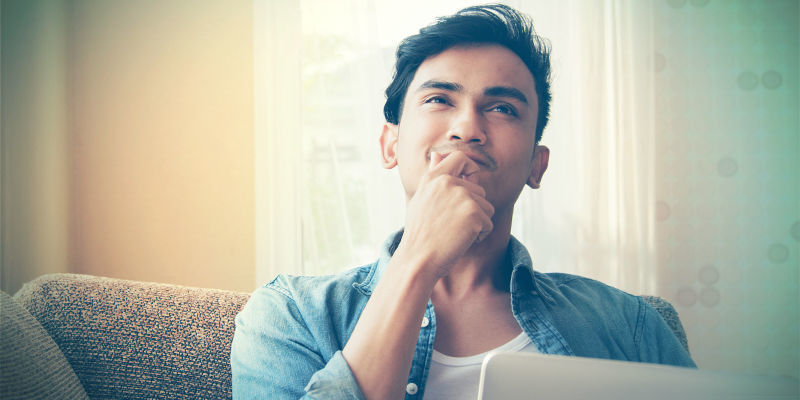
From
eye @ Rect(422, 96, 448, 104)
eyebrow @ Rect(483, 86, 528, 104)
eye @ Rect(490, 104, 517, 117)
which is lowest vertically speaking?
eye @ Rect(490, 104, 517, 117)

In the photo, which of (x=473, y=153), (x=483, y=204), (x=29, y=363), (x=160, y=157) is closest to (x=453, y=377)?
(x=483, y=204)

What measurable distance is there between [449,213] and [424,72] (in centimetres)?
44

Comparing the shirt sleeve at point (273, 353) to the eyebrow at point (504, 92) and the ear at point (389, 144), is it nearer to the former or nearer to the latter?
the ear at point (389, 144)

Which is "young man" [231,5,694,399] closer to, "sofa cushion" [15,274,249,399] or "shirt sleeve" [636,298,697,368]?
"shirt sleeve" [636,298,697,368]

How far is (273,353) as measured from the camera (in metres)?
0.91

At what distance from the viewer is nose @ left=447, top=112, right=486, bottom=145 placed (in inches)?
42.1

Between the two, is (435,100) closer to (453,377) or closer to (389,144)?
(389,144)

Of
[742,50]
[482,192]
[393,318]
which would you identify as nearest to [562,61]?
[742,50]

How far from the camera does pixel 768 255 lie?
2246mm

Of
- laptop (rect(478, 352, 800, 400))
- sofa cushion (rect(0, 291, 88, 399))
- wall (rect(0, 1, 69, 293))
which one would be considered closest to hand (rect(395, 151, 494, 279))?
laptop (rect(478, 352, 800, 400))

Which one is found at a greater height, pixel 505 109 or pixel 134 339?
pixel 505 109

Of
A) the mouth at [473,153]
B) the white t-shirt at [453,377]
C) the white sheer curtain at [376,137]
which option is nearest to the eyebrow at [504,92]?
the mouth at [473,153]

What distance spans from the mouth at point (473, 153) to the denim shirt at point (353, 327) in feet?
0.76

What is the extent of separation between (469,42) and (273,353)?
2.71ft
